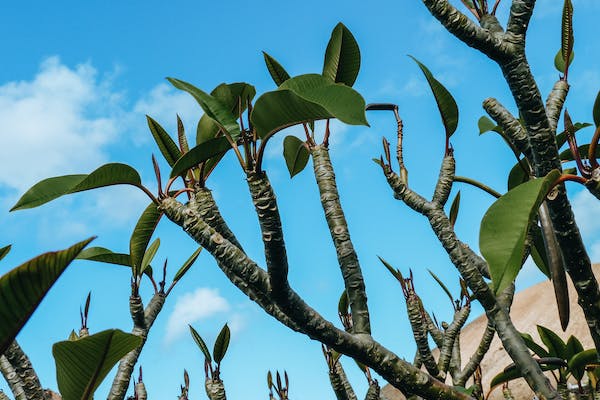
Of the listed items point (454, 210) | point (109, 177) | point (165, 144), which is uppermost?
point (454, 210)

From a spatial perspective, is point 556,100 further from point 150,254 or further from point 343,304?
point 150,254

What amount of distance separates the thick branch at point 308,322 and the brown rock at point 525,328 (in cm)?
679

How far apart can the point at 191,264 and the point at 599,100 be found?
1.86 meters

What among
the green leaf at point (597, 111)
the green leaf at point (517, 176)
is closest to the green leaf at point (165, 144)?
the green leaf at point (597, 111)

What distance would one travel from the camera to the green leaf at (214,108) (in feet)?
4.45

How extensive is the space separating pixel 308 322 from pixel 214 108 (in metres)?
0.52

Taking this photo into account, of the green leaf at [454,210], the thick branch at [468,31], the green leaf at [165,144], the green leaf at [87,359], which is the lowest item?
the green leaf at [87,359]

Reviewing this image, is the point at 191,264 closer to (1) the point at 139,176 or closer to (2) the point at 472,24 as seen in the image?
(1) the point at 139,176


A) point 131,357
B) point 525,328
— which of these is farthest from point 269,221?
point 525,328

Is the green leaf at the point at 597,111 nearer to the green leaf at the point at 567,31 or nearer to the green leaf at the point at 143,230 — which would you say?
the green leaf at the point at 567,31

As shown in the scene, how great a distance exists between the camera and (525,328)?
32.2 feet

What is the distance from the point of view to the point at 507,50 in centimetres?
179

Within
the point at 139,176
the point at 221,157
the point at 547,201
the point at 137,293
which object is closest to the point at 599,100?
the point at 547,201

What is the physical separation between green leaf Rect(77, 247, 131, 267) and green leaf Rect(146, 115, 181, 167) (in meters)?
0.60
